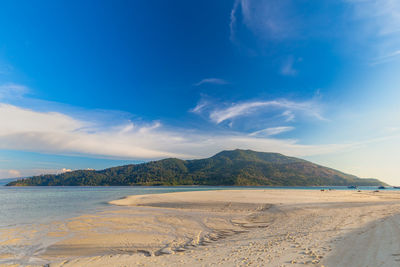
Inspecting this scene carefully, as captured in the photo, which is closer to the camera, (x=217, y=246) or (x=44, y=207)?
(x=217, y=246)

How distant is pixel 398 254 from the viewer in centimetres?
848

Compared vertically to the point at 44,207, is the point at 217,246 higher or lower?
higher

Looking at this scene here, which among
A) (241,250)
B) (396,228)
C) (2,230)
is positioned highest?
(396,228)

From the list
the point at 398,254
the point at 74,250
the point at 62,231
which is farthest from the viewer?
the point at 62,231

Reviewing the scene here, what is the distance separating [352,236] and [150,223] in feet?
60.3

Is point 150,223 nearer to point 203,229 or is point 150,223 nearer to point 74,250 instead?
point 203,229

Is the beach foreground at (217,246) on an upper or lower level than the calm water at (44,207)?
upper

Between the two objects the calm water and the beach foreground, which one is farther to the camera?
the calm water

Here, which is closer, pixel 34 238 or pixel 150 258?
pixel 150 258

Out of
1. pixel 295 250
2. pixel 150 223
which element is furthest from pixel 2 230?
pixel 295 250

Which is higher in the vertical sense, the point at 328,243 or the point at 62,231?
the point at 328,243

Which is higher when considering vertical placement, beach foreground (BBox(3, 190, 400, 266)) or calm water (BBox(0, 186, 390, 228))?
beach foreground (BBox(3, 190, 400, 266))

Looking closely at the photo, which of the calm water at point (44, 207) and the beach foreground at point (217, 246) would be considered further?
the calm water at point (44, 207)

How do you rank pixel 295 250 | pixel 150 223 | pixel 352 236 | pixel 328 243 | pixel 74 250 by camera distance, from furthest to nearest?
pixel 150 223 < pixel 74 250 < pixel 352 236 < pixel 328 243 < pixel 295 250
